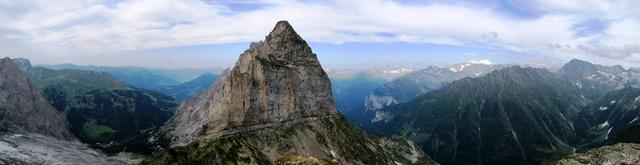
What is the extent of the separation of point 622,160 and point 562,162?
1355cm

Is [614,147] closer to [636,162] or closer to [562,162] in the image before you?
[636,162]

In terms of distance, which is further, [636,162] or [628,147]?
[628,147]

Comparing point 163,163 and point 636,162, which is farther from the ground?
point 636,162

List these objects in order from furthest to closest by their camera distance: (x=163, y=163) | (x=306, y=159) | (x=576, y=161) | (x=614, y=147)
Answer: (x=163, y=163), (x=614, y=147), (x=576, y=161), (x=306, y=159)

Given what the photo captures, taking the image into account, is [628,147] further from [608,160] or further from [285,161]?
[285,161]

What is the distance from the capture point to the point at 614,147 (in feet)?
423

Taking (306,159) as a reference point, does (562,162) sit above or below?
below

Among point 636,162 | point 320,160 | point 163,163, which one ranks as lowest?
point 163,163

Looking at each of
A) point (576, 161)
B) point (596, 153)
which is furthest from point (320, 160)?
point (596, 153)

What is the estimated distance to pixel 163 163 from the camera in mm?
199875

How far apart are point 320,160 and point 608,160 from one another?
90.9 m

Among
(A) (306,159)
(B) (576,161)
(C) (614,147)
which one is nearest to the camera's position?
(A) (306,159)

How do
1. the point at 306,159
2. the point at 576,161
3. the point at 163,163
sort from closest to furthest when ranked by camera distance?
the point at 306,159 → the point at 576,161 → the point at 163,163

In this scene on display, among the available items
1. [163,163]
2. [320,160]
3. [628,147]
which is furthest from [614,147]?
[163,163]
